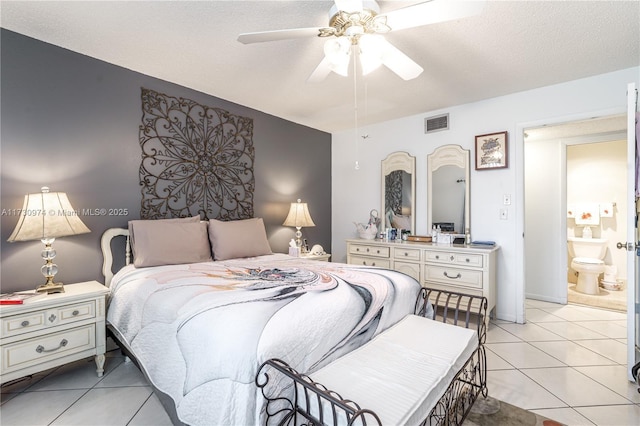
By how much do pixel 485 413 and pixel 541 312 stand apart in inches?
98.3

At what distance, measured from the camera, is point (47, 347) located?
1.96 m

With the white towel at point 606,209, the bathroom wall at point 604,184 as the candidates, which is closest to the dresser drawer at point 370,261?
the bathroom wall at point 604,184

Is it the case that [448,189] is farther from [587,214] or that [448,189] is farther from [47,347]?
[47,347]

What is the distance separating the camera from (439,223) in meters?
3.81

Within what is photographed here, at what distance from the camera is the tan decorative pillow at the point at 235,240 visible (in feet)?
9.39

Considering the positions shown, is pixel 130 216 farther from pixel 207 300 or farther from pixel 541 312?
pixel 541 312

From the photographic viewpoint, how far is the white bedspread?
1.19m

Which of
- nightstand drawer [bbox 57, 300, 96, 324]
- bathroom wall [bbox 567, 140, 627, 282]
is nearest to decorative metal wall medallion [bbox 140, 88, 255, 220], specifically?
nightstand drawer [bbox 57, 300, 96, 324]

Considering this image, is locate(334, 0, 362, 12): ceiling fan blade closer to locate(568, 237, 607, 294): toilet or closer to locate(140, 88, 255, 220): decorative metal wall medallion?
locate(140, 88, 255, 220): decorative metal wall medallion

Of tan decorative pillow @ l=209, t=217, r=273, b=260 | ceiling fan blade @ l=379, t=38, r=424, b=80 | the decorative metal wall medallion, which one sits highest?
ceiling fan blade @ l=379, t=38, r=424, b=80

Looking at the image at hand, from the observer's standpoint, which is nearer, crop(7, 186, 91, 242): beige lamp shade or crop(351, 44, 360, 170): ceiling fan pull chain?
crop(7, 186, 91, 242): beige lamp shade

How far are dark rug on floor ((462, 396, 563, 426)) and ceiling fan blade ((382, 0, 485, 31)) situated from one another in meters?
2.19

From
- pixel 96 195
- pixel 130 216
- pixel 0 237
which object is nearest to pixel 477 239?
pixel 130 216

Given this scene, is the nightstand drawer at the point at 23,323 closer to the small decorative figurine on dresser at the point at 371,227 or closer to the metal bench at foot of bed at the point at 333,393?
the metal bench at foot of bed at the point at 333,393
